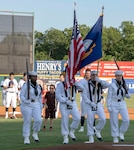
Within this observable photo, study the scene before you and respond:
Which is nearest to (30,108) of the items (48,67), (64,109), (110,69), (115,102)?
(64,109)

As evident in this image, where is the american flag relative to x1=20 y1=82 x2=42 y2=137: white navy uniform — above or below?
above

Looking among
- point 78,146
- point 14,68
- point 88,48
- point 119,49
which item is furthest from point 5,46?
point 119,49

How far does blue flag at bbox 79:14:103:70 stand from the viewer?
40.7ft

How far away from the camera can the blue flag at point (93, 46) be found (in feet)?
40.7

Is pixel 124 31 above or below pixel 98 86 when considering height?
above

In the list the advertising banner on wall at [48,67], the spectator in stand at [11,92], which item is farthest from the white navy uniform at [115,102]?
the advertising banner on wall at [48,67]

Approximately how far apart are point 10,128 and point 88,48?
15.2 feet

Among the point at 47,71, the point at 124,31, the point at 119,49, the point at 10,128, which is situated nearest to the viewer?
the point at 10,128

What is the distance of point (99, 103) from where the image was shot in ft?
40.4

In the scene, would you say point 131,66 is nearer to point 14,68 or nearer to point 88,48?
point 14,68

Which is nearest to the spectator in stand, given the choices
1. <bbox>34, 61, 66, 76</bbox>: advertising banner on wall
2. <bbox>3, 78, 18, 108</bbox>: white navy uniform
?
<bbox>3, 78, 18, 108</bbox>: white navy uniform

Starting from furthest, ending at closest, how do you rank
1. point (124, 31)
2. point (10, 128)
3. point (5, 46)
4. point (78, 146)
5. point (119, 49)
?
1. point (124, 31)
2. point (119, 49)
3. point (5, 46)
4. point (10, 128)
5. point (78, 146)

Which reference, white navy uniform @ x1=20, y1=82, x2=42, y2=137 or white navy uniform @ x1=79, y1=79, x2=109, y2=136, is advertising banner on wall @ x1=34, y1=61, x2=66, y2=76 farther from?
white navy uniform @ x1=20, y1=82, x2=42, y2=137

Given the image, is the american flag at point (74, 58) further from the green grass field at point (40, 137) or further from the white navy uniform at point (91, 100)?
the green grass field at point (40, 137)
